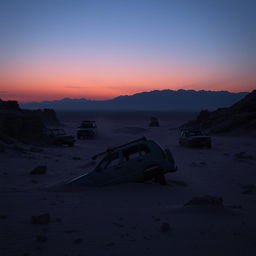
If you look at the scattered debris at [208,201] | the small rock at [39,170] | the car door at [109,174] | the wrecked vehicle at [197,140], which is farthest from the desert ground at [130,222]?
the wrecked vehicle at [197,140]

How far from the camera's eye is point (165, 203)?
8.38 metres

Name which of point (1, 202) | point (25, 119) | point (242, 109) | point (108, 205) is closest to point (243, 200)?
point (108, 205)

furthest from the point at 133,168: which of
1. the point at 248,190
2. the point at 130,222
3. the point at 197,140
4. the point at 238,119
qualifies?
the point at 238,119

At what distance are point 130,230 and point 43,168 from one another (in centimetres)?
888

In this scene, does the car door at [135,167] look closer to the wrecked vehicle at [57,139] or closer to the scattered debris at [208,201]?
the scattered debris at [208,201]

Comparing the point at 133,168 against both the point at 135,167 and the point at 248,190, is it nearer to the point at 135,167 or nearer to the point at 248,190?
the point at 135,167

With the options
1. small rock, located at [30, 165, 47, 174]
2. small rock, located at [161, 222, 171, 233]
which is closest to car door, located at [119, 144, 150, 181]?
small rock, located at [161, 222, 171, 233]

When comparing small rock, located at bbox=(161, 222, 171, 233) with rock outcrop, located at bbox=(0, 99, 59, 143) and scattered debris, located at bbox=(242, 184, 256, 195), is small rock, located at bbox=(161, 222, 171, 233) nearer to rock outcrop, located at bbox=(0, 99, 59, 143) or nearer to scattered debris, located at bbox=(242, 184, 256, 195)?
scattered debris, located at bbox=(242, 184, 256, 195)

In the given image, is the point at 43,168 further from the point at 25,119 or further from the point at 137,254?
the point at 25,119

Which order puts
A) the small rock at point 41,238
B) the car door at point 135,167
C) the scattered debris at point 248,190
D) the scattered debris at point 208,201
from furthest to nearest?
the scattered debris at point 248,190, the car door at point 135,167, the scattered debris at point 208,201, the small rock at point 41,238

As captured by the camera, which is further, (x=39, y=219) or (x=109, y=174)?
(x=109, y=174)

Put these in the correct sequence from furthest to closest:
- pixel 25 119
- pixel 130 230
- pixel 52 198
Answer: pixel 25 119, pixel 52 198, pixel 130 230

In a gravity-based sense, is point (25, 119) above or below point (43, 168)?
above

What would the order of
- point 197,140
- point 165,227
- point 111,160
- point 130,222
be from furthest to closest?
point 197,140
point 111,160
point 130,222
point 165,227
